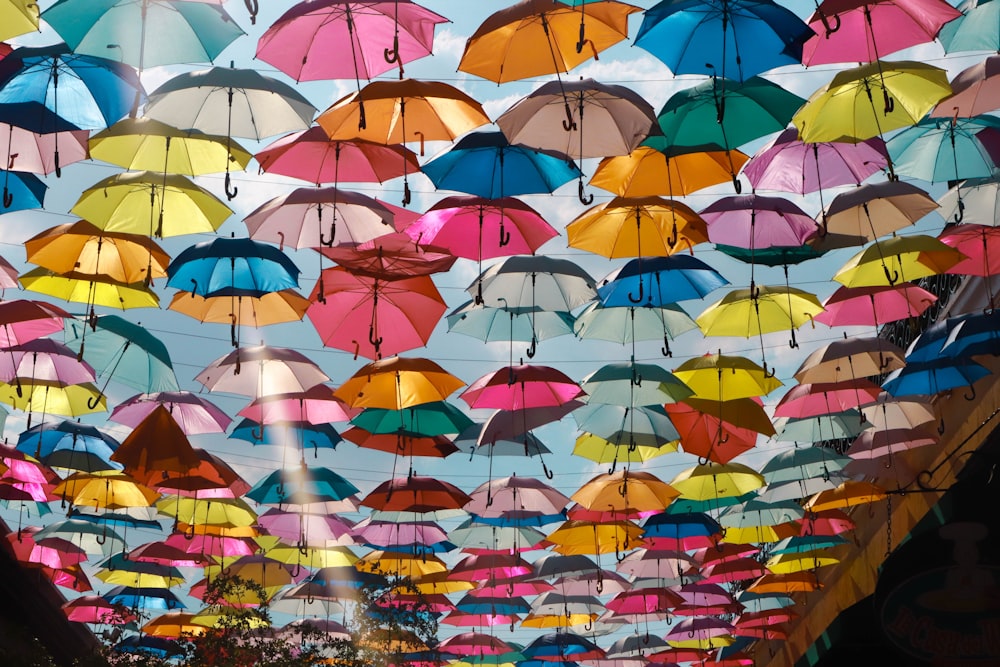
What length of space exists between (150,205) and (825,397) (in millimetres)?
5338

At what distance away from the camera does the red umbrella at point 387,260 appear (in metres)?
6.34

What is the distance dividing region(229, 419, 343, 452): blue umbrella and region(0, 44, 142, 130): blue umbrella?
3745 millimetres

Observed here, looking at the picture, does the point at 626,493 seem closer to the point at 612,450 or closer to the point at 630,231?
the point at 612,450

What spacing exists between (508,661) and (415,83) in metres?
11.5

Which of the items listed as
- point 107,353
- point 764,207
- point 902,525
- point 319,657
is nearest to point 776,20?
point 764,207

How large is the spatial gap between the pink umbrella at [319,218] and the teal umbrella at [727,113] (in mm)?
1747

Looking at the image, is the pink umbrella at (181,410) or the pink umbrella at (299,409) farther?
the pink umbrella at (181,410)

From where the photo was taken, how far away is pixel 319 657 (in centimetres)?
1027

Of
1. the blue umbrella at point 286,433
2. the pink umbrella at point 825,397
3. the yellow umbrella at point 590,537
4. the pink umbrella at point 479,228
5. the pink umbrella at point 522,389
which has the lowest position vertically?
the yellow umbrella at point 590,537

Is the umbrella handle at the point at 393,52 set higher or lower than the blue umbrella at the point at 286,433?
higher

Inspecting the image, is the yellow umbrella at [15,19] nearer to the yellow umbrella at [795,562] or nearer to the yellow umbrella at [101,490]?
the yellow umbrella at [101,490]

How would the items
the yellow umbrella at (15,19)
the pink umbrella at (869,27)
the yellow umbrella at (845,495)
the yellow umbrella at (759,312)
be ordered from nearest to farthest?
the yellow umbrella at (15,19) → the pink umbrella at (869,27) → the yellow umbrella at (759,312) → the yellow umbrella at (845,495)

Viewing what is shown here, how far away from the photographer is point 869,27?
17.3ft

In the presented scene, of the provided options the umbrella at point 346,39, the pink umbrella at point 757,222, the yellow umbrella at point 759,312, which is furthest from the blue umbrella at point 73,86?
the yellow umbrella at point 759,312
